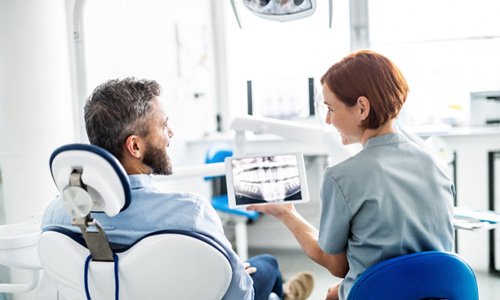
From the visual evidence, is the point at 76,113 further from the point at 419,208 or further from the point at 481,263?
the point at 481,263

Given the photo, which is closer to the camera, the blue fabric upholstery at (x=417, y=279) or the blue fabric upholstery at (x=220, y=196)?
the blue fabric upholstery at (x=417, y=279)

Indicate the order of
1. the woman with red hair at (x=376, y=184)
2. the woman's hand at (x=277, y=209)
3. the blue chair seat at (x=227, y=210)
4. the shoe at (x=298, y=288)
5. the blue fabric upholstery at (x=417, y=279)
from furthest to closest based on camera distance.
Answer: the blue chair seat at (x=227, y=210) → the shoe at (x=298, y=288) → the woman's hand at (x=277, y=209) → the woman with red hair at (x=376, y=184) → the blue fabric upholstery at (x=417, y=279)

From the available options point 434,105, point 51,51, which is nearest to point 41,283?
point 51,51

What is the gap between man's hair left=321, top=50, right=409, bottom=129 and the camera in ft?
4.35

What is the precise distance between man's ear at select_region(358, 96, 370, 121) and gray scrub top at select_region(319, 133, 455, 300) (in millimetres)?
67

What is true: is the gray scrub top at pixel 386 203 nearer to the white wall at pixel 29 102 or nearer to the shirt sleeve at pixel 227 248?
the shirt sleeve at pixel 227 248

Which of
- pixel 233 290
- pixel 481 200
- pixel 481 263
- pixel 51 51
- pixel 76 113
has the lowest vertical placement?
pixel 481 263

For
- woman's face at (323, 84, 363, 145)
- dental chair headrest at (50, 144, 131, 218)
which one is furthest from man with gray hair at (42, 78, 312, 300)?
woman's face at (323, 84, 363, 145)

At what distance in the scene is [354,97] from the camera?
1343mm

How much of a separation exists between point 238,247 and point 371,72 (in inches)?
89.4

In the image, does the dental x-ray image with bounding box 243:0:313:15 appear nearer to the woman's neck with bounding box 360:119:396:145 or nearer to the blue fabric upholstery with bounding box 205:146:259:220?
the woman's neck with bounding box 360:119:396:145

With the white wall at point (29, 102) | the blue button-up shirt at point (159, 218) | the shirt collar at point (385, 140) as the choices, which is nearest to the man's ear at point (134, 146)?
the blue button-up shirt at point (159, 218)

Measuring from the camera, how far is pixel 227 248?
4.00ft

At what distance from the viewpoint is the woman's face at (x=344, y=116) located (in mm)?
1372
